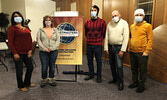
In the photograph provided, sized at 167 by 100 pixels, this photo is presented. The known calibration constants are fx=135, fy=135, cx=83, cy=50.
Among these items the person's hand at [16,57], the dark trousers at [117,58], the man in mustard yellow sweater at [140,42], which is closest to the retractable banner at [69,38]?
the dark trousers at [117,58]

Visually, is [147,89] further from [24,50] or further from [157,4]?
[24,50]

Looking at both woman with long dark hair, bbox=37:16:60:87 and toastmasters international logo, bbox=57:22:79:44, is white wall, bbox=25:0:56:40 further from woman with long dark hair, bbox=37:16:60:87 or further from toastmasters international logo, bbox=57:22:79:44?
woman with long dark hair, bbox=37:16:60:87

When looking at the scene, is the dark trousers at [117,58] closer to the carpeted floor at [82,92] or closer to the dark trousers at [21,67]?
the carpeted floor at [82,92]

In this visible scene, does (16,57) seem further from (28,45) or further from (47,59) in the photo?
(47,59)

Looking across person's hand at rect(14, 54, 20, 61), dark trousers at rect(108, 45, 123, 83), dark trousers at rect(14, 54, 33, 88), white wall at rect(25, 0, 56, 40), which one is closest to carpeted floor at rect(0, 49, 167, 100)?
dark trousers at rect(14, 54, 33, 88)

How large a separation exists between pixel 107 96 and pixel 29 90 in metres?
1.50

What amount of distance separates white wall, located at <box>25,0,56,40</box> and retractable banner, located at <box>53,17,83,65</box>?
549cm

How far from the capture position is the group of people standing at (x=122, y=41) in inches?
93.0

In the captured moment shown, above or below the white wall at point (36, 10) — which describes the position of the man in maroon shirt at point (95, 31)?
below

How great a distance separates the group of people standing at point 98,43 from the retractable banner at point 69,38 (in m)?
0.21

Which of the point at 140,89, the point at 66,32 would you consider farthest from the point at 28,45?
the point at 140,89

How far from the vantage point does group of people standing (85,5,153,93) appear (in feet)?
7.75

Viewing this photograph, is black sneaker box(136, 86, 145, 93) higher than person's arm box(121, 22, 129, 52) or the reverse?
the reverse

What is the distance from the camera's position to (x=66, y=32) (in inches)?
113
